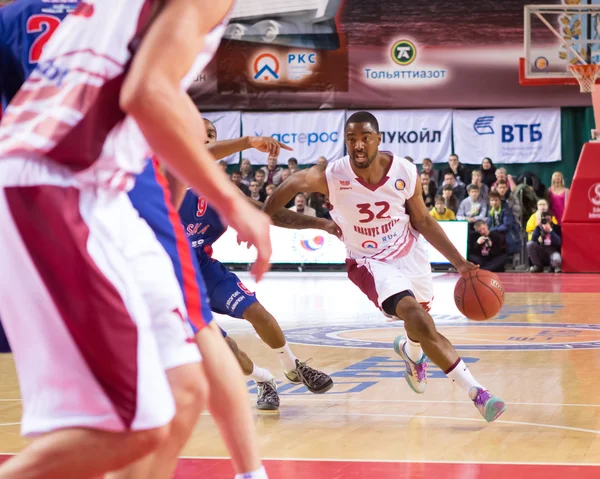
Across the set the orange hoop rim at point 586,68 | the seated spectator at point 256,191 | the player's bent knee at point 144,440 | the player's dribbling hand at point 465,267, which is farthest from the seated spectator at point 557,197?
the player's bent knee at point 144,440

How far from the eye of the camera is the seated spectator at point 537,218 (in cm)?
1653

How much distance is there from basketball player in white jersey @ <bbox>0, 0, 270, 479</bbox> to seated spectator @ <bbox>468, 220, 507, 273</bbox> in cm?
1470

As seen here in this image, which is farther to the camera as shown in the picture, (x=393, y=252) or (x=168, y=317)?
(x=393, y=252)

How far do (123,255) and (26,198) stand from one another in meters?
0.24

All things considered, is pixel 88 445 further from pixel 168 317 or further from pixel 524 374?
pixel 524 374

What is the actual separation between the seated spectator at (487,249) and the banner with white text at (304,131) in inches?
212

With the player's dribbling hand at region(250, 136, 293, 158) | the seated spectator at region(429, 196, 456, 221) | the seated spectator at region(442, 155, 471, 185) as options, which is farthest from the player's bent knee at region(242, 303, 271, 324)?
the seated spectator at region(442, 155, 471, 185)

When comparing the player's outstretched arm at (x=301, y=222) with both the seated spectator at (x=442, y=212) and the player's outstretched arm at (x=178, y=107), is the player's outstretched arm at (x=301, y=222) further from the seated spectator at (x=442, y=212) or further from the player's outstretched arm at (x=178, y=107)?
the seated spectator at (x=442, y=212)

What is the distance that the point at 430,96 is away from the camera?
20.7 m

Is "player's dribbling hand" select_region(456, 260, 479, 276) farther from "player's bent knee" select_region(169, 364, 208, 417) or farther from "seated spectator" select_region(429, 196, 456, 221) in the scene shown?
"seated spectator" select_region(429, 196, 456, 221)

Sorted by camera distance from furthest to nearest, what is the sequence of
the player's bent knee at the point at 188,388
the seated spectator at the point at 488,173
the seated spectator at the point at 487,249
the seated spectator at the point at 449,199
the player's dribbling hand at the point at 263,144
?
the seated spectator at the point at 488,173 → the seated spectator at the point at 449,199 → the seated spectator at the point at 487,249 → the player's dribbling hand at the point at 263,144 → the player's bent knee at the point at 188,388

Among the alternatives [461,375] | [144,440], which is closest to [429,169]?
[461,375]

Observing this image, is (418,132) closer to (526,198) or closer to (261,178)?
(526,198)

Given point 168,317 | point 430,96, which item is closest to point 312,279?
point 430,96
